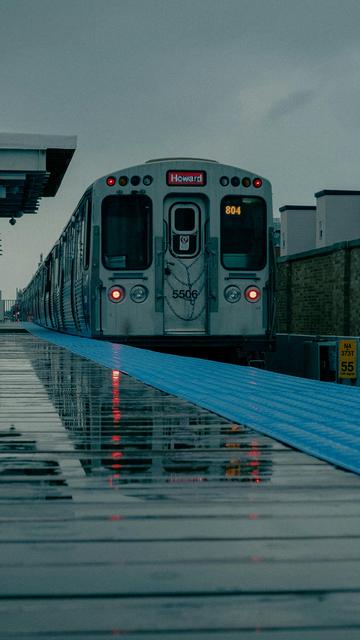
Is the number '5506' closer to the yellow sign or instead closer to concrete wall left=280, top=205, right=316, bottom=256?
the yellow sign

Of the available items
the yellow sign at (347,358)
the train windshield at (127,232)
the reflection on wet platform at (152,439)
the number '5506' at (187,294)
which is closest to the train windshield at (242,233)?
the number '5506' at (187,294)

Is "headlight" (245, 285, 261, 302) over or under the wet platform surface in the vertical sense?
over

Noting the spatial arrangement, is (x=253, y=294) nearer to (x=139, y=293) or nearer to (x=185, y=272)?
(x=185, y=272)

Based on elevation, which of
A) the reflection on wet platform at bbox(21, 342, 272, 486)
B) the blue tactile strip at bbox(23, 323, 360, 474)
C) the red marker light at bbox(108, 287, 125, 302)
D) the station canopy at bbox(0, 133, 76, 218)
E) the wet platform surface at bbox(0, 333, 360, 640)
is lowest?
the wet platform surface at bbox(0, 333, 360, 640)

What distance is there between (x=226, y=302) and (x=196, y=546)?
12.5m

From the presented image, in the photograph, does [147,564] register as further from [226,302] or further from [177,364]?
[226,302]

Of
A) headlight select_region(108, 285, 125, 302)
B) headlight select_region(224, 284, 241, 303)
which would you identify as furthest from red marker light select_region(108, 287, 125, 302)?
headlight select_region(224, 284, 241, 303)

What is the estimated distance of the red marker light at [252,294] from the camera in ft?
49.4

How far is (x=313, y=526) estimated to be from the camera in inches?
110

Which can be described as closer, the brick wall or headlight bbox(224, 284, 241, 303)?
headlight bbox(224, 284, 241, 303)

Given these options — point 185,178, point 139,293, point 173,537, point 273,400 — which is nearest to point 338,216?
point 185,178

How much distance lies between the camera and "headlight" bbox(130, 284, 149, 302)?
14.9 metres

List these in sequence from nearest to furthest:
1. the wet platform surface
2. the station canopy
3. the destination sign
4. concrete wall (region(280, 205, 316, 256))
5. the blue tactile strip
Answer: the wet platform surface, the blue tactile strip, the destination sign, the station canopy, concrete wall (region(280, 205, 316, 256))

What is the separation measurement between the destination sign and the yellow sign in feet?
11.8
